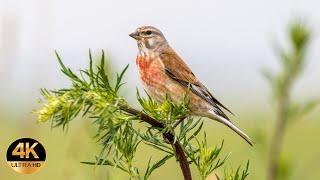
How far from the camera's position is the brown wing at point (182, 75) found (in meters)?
5.10

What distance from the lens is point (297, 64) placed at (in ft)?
9.13

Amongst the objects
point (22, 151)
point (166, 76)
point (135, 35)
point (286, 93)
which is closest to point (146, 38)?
point (135, 35)

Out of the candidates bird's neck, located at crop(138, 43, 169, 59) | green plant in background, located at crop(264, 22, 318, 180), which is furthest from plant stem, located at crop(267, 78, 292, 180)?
bird's neck, located at crop(138, 43, 169, 59)

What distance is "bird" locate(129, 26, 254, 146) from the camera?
15.7 ft

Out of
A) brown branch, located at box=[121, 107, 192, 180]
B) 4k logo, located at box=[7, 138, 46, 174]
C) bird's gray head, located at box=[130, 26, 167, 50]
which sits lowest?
brown branch, located at box=[121, 107, 192, 180]

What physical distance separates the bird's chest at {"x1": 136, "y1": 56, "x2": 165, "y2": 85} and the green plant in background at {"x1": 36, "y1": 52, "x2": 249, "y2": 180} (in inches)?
96.9

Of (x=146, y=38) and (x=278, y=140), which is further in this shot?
(x=146, y=38)

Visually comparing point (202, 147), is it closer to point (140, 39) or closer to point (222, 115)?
point (222, 115)

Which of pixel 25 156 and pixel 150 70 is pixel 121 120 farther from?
pixel 150 70

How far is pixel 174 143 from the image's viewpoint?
228cm

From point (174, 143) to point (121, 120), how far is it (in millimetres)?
191

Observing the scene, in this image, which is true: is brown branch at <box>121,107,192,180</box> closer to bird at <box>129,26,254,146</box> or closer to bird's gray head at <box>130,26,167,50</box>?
bird at <box>129,26,254,146</box>

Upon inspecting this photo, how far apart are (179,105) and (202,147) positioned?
175mm

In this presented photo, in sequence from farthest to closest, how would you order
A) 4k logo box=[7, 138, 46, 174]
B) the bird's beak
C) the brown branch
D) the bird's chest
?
the bird's beak → the bird's chest → 4k logo box=[7, 138, 46, 174] → the brown branch
